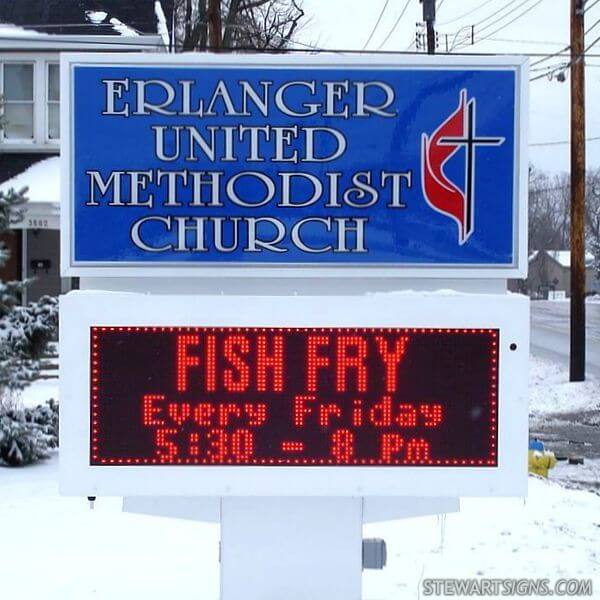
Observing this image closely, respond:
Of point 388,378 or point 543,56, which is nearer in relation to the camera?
point 388,378

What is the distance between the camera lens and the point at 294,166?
473 centimetres

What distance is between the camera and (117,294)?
4.57 meters

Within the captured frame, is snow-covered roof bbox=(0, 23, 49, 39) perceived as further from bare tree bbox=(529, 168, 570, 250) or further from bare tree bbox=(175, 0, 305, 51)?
bare tree bbox=(529, 168, 570, 250)

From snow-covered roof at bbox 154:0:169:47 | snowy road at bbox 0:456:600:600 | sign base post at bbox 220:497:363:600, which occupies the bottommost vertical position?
snowy road at bbox 0:456:600:600

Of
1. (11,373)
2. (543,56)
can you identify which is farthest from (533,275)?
(11,373)

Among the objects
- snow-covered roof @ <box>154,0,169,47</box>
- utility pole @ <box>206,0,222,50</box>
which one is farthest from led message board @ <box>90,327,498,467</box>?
snow-covered roof @ <box>154,0,169,47</box>

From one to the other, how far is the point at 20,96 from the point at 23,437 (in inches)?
558

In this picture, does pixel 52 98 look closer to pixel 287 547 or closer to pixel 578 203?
pixel 578 203

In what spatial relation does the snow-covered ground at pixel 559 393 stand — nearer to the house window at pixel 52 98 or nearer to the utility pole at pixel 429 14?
the utility pole at pixel 429 14

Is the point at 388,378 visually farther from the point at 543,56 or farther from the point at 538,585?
the point at 543,56

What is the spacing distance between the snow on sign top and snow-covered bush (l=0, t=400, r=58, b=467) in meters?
5.78

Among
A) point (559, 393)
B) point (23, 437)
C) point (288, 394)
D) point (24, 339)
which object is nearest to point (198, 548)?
point (288, 394)

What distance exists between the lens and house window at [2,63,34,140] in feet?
73.0

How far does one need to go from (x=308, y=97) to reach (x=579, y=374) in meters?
15.5
